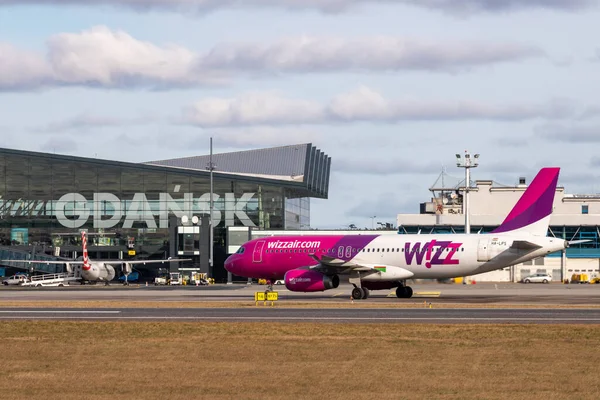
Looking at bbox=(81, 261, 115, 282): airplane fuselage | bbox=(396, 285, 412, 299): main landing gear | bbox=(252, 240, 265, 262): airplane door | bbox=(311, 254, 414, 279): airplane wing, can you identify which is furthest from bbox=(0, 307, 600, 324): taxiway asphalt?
bbox=(81, 261, 115, 282): airplane fuselage

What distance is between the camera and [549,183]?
53.3 meters

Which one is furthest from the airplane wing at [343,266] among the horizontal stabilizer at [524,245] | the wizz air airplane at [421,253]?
the horizontal stabilizer at [524,245]

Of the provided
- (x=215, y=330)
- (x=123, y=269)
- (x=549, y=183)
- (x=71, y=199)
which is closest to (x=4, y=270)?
(x=71, y=199)

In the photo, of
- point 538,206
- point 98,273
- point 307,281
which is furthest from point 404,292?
point 98,273

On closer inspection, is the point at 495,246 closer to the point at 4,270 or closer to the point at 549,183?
the point at 549,183

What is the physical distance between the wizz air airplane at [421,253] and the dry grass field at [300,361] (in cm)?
1989

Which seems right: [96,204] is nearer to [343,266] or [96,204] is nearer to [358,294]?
[343,266]

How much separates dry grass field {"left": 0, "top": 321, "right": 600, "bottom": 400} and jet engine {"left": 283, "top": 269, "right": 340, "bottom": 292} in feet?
64.5

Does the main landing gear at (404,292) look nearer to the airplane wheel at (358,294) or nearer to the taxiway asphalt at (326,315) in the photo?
the airplane wheel at (358,294)

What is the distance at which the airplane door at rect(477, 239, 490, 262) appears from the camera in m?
53.2

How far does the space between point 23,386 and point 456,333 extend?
1514cm

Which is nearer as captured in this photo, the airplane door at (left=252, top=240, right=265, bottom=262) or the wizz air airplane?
the wizz air airplane

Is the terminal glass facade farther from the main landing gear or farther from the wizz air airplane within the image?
the main landing gear

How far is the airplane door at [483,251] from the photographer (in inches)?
2094
